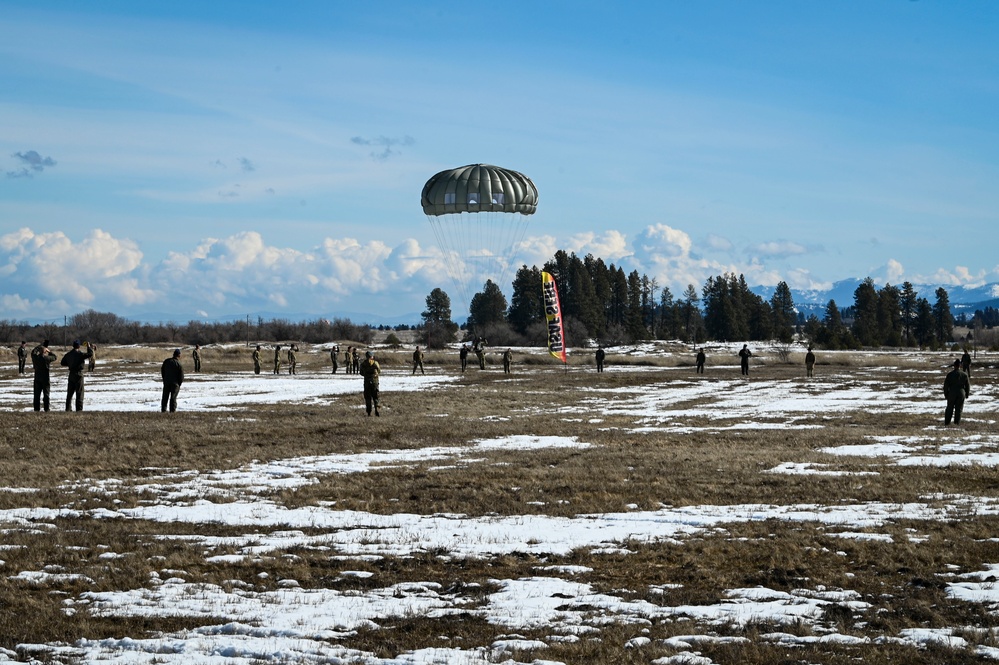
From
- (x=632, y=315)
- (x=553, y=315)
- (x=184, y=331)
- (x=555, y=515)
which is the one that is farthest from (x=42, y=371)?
(x=184, y=331)

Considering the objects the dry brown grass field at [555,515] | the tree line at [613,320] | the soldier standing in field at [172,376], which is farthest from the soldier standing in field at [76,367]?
the tree line at [613,320]

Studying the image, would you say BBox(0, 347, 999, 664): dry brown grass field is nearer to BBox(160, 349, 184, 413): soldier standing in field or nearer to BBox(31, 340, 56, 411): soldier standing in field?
BBox(160, 349, 184, 413): soldier standing in field

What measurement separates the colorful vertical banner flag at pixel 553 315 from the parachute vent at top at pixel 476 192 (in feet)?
43.3

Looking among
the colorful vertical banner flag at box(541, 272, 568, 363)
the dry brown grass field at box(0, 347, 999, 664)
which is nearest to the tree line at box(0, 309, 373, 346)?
the colorful vertical banner flag at box(541, 272, 568, 363)

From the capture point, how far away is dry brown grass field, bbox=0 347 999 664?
23.5 ft

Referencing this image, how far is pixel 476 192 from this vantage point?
43844 millimetres

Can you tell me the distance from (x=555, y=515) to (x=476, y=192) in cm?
3271

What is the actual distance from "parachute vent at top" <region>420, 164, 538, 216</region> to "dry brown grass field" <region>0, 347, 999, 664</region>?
1759cm

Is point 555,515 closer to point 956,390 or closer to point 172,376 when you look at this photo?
point 956,390

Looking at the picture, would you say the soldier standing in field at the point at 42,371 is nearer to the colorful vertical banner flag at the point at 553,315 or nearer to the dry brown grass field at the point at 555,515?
the dry brown grass field at the point at 555,515

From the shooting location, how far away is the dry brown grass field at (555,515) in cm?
717

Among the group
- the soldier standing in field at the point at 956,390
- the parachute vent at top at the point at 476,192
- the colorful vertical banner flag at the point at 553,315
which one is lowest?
the soldier standing in field at the point at 956,390

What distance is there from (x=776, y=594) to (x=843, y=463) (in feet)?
31.8

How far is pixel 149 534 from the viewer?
35.6 feet
